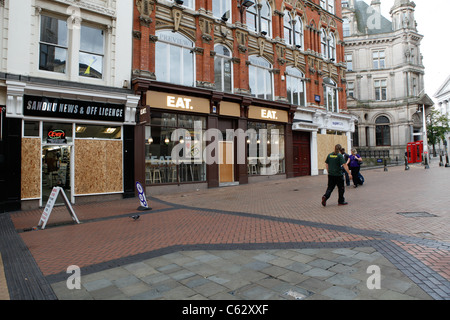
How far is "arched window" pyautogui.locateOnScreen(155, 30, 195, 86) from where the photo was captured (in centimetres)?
1408

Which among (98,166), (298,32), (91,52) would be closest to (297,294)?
(98,166)

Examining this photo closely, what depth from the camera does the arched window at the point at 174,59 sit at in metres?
14.1

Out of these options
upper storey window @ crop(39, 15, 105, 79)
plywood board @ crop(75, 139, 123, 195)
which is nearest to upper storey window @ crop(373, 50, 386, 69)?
upper storey window @ crop(39, 15, 105, 79)

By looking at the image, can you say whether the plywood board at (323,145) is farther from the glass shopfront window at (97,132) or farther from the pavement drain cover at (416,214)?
the glass shopfront window at (97,132)

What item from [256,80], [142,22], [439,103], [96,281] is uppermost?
[439,103]

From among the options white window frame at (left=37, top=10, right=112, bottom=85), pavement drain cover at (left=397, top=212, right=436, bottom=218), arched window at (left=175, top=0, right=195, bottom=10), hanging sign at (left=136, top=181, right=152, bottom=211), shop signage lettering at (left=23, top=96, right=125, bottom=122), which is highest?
arched window at (left=175, top=0, right=195, bottom=10)

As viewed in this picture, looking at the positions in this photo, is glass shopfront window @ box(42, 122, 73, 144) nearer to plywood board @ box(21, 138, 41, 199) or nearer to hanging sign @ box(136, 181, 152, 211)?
plywood board @ box(21, 138, 41, 199)

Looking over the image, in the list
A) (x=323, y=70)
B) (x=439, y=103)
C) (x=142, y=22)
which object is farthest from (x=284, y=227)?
(x=439, y=103)

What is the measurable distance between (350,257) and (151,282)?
2.97 m

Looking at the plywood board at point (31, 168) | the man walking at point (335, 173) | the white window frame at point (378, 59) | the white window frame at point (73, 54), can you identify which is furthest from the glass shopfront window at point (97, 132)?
the white window frame at point (378, 59)

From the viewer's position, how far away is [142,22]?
43.6ft

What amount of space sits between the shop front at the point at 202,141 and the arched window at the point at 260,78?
3.94 ft

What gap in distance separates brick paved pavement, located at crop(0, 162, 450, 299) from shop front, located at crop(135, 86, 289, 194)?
5.23m

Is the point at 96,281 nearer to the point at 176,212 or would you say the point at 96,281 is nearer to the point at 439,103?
the point at 176,212
